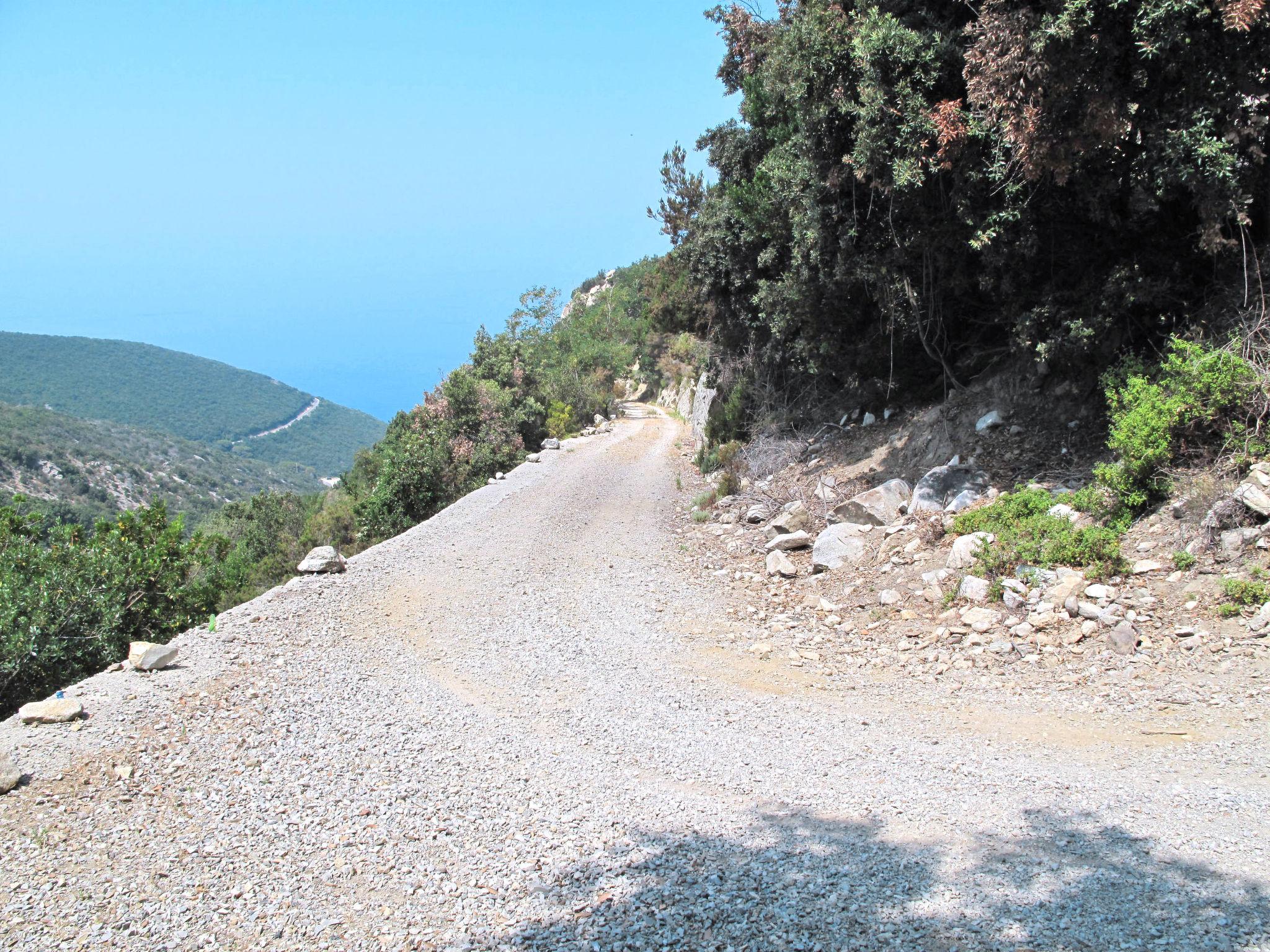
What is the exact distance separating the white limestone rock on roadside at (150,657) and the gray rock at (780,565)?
6469 mm

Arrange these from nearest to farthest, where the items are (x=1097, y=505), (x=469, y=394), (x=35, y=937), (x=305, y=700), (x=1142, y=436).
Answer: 1. (x=35, y=937)
2. (x=305, y=700)
3. (x=1142, y=436)
4. (x=1097, y=505)
5. (x=469, y=394)

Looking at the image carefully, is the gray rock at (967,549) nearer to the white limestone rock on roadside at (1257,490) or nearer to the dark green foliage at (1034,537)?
the dark green foliage at (1034,537)

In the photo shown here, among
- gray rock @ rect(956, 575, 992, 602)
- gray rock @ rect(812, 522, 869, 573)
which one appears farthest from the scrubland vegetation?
gray rock @ rect(812, 522, 869, 573)

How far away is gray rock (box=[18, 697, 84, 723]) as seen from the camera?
5.35 meters

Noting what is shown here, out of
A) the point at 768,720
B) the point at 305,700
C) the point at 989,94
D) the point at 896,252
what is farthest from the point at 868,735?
the point at 896,252

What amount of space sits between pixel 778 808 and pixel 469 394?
2050 cm

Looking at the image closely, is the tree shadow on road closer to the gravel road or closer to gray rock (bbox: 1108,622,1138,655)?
the gravel road

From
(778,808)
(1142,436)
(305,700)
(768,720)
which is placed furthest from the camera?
(1142,436)

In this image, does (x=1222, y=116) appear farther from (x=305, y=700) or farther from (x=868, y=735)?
(x=305, y=700)

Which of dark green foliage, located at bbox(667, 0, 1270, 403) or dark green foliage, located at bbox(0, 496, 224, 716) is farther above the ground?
dark green foliage, located at bbox(667, 0, 1270, 403)

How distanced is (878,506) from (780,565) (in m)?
1.44

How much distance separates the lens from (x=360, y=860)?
389cm

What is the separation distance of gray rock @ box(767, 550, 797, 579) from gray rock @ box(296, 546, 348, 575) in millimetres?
5827

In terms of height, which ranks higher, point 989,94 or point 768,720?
point 989,94
